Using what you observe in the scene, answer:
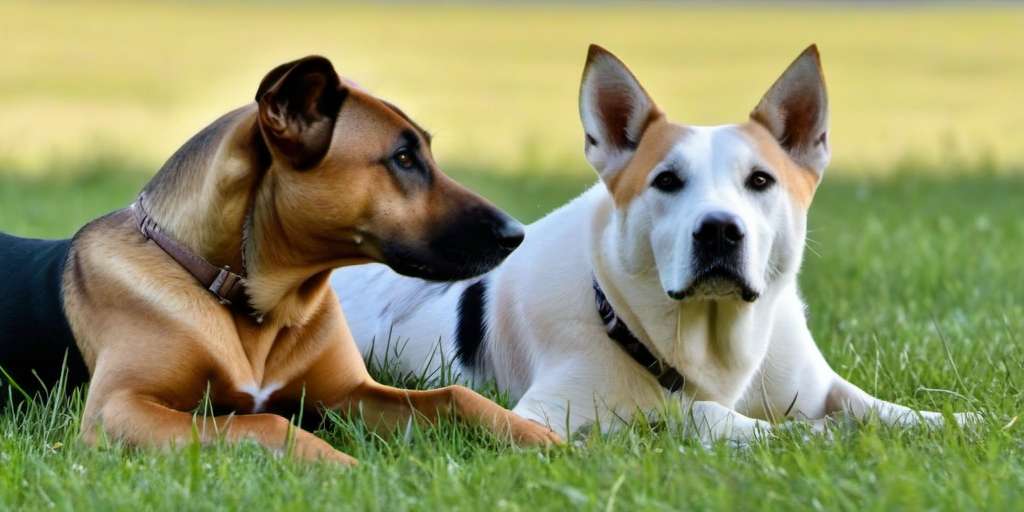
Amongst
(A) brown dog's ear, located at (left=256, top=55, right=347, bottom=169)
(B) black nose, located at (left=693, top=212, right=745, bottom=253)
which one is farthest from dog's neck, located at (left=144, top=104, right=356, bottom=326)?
(B) black nose, located at (left=693, top=212, right=745, bottom=253)

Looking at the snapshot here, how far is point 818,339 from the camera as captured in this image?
243 inches

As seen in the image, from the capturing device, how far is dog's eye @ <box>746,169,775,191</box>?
462 centimetres

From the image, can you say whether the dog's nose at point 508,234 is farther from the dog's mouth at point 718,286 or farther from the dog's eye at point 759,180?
the dog's eye at point 759,180

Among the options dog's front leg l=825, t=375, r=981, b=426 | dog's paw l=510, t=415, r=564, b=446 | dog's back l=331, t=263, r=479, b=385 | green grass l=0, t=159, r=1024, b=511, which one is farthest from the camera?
dog's back l=331, t=263, r=479, b=385

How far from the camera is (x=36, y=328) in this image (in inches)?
192

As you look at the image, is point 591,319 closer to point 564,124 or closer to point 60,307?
point 60,307

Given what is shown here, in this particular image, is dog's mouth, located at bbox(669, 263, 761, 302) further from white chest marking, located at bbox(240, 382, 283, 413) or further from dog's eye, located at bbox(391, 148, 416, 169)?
white chest marking, located at bbox(240, 382, 283, 413)

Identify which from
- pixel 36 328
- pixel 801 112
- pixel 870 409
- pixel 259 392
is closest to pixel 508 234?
pixel 259 392

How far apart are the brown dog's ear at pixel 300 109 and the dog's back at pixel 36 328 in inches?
40.6

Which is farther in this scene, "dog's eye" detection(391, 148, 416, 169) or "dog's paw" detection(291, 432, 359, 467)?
"dog's eye" detection(391, 148, 416, 169)

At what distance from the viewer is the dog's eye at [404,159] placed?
4.43 metres

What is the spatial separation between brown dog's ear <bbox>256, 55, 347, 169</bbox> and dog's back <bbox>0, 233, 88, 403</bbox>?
1031 millimetres

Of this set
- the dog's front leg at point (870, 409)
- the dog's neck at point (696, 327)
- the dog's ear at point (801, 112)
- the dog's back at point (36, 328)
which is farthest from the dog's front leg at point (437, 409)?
the dog's ear at point (801, 112)

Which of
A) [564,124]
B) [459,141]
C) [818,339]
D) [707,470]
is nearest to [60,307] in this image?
[707,470]
